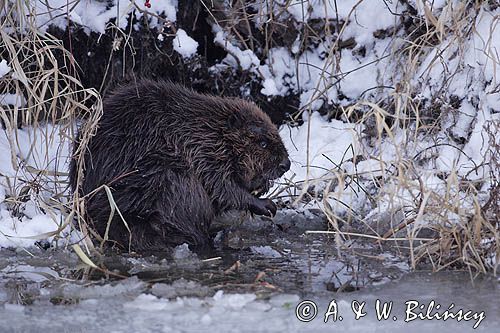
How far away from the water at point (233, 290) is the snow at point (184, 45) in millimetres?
1338

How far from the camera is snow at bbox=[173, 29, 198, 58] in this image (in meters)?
4.91

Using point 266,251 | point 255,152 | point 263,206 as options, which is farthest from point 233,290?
point 255,152

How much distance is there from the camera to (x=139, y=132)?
398 cm

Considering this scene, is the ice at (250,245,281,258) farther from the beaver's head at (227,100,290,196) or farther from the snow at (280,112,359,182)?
the snow at (280,112,359,182)

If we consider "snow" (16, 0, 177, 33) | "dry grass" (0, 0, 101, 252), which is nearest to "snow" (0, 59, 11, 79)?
"dry grass" (0, 0, 101, 252)

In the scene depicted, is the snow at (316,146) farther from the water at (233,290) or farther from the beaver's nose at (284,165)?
the water at (233,290)

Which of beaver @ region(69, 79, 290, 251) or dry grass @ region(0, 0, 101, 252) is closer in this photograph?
dry grass @ region(0, 0, 101, 252)

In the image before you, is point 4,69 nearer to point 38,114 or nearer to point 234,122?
point 38,114

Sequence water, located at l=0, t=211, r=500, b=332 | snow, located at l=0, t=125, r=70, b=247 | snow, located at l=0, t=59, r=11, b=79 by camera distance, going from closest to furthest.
Answer: water, located at l=0, t=211, r=500, b=332, snow, located at l=0, t=125, r=70, b=247, snow, located at l=0, t=59, r=11, b=79

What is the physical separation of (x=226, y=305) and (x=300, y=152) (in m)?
1.84

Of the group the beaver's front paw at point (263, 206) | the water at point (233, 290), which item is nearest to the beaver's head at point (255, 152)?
the beaver's front paw at point (263, 206)

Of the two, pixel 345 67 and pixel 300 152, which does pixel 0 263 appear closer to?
pixel 300 152

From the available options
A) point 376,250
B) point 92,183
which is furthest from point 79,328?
point 376,250

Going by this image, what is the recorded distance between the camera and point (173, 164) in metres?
4.00
